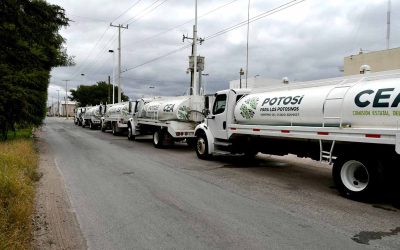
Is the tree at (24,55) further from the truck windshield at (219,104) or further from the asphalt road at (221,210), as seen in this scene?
the truck windshield at (219,104)

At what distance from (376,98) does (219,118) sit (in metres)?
6.58

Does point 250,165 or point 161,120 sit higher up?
point 161,120

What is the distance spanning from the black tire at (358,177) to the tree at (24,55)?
378 inches

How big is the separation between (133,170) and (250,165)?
3.85 m

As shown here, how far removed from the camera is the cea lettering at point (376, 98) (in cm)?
707

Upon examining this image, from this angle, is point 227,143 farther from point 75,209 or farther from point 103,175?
point 75,209

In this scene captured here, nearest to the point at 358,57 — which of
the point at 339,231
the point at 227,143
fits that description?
the point at 227,143

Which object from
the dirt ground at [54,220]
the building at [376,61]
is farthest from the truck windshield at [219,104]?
the building at [376,61]

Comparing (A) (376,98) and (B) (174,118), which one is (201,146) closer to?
(B) (174,118)

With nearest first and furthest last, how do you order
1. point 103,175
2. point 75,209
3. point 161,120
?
1. point 75,209
2. point 103,175
3. point 161,120

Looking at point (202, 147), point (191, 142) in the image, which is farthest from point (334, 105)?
point (191, 142)

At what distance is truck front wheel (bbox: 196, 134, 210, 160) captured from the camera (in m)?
14.0

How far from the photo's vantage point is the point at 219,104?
13.6 metres

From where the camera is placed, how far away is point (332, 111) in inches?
326
